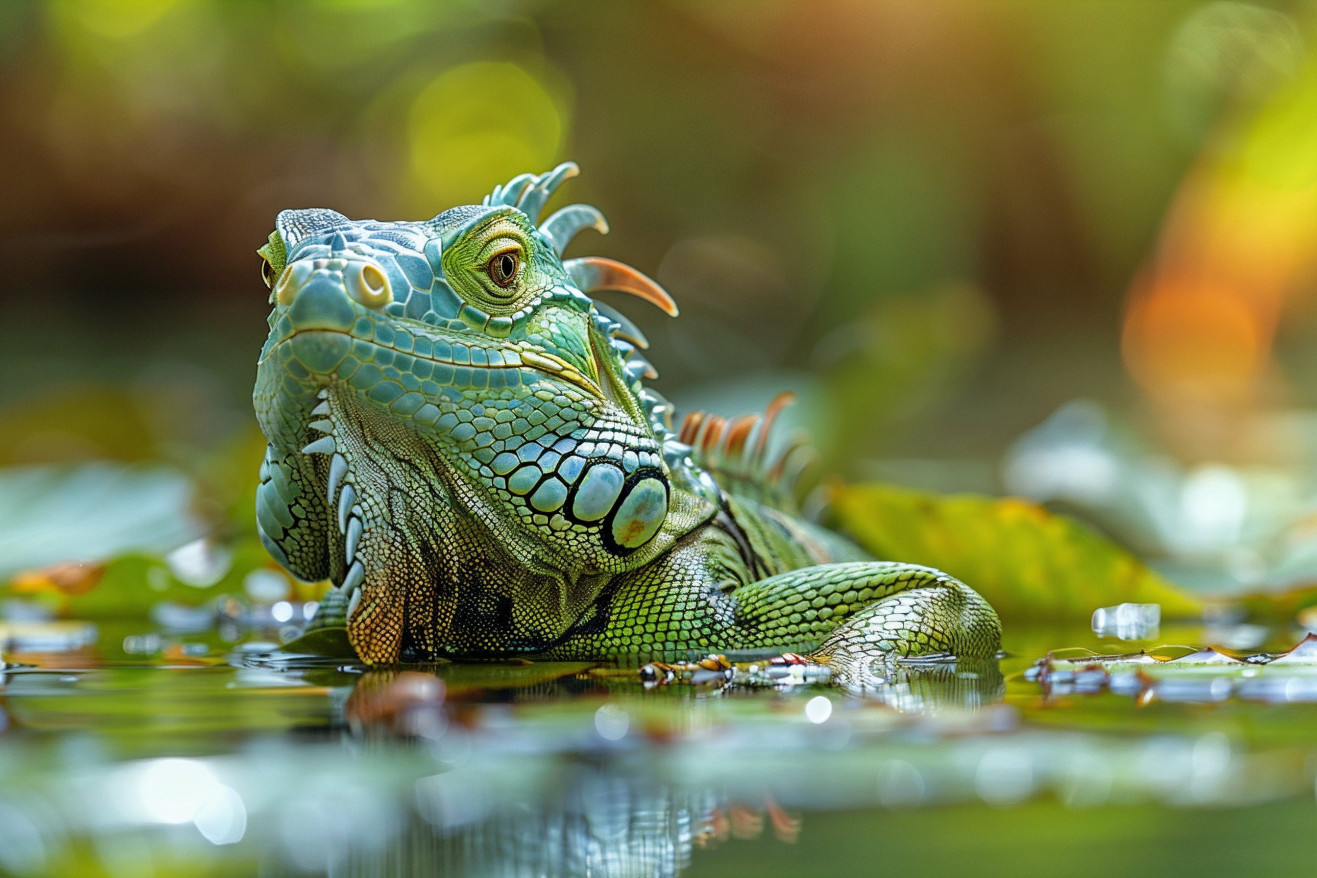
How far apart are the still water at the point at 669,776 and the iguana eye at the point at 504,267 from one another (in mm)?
1022

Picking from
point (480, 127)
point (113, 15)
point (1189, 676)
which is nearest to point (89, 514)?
point (1189, 676)

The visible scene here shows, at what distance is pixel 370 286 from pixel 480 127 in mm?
12260

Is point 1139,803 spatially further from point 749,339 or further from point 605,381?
point 749,339

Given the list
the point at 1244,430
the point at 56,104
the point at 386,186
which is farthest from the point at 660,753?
the point at 56,104

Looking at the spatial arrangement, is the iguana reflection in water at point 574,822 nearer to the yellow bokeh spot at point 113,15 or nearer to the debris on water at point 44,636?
→ the debris on water at point 44,636

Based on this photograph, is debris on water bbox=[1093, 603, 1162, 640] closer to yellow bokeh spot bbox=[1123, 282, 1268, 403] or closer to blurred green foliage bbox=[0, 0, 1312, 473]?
blurred green foliage bbox=[0, 0, 1312, 473]

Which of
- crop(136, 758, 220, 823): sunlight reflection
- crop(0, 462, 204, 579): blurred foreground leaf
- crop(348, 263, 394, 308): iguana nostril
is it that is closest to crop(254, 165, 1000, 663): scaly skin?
crop(348, 263, 394, 308): iguana nostril

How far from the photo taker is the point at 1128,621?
484cm

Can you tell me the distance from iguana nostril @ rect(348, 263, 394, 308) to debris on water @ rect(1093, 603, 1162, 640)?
2.66 m

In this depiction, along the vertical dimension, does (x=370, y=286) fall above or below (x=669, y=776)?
above

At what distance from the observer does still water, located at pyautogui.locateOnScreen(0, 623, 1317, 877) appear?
5.39ft

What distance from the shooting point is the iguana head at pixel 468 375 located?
301 cm

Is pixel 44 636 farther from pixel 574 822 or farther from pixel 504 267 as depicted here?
pixel 574 822

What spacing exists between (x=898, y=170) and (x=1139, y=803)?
1367 cm
